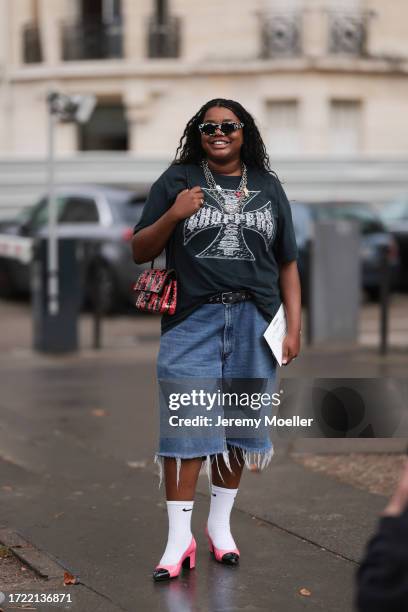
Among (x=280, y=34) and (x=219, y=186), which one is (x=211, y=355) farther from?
(x=280, y=34)

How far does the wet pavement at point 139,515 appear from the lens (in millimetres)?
4910

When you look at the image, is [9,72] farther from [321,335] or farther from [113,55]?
[321,335]

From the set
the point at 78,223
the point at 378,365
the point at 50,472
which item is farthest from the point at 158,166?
the point at 50,472

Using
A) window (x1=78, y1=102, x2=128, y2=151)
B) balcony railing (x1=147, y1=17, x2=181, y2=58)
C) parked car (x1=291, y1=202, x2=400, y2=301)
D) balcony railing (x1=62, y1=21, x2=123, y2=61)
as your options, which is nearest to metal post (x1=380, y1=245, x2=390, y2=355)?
parked car (x1=291, y1=202, x2=400, y2=301)

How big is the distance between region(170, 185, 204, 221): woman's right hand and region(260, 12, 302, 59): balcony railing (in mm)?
24776

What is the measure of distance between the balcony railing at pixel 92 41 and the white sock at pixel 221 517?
26.3 meters

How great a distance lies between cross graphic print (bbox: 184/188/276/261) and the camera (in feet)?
16.2

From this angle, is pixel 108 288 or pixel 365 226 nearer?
pixel 108 288

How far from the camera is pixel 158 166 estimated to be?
68.7 feet

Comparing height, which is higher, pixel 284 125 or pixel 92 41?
pixel 92 41

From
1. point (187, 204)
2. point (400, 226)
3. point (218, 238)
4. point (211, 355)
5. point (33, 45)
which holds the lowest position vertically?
point (400, 226)

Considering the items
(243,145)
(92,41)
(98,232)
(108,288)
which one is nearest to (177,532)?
(243,145)

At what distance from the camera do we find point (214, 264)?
4965mm

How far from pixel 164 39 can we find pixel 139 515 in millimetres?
25305
